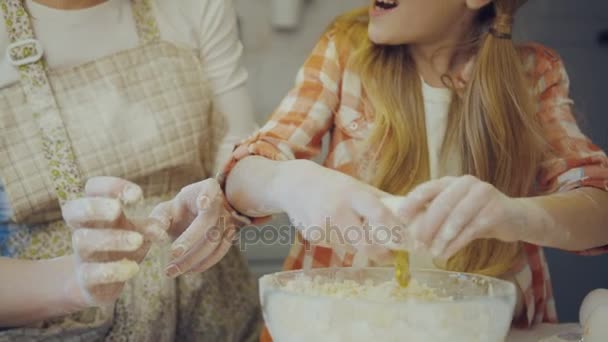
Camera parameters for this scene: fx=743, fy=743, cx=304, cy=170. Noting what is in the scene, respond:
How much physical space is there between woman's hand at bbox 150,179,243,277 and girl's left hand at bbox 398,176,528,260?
0.47 feet

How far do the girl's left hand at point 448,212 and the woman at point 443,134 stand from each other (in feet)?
0.16

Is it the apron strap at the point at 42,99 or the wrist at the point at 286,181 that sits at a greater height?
the apron strap at the point at 42,99

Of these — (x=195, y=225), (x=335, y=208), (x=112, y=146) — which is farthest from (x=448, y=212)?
(x=112, y=146)

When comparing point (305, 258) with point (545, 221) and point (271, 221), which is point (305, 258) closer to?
point (271, 221)

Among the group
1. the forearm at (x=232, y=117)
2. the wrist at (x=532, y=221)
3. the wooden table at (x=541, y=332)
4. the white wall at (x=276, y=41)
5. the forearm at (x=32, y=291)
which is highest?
the white wall at (x=276, y=41)

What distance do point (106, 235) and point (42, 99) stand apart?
16 cm

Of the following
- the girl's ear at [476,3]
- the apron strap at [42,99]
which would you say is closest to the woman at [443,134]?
the girl's ear at [476,3]

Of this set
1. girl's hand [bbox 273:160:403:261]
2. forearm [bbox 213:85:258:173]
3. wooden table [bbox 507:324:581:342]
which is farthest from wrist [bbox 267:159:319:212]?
wooden table [bbox 507:324:581:342]

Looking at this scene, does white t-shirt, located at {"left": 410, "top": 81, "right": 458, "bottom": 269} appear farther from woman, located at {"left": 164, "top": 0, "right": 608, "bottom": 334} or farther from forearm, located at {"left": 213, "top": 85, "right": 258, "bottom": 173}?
forearm, located at {"left": 213, "top": 85, "right": 258, "bottom": 173}

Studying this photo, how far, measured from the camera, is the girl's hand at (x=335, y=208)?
1.58 ft

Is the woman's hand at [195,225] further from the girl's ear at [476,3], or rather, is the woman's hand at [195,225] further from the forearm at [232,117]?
the girl's ear at [476,3]

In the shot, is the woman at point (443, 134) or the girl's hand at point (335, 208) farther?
the woman at point (443, 134)

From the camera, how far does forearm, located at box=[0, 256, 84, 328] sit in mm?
538

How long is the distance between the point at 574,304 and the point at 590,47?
24 cm
